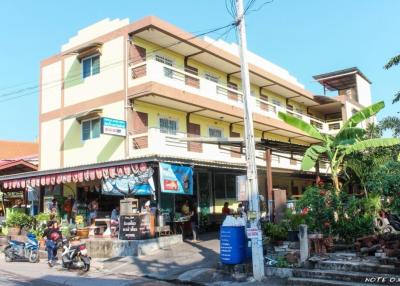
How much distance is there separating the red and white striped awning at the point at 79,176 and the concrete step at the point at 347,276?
7.71 meters

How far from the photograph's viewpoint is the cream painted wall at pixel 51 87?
78.3ft

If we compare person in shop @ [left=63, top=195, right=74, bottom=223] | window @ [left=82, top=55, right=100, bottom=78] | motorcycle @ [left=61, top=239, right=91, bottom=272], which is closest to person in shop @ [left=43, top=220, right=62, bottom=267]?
motorcycle @ [left=61, top=239, right=91, bottom=272]

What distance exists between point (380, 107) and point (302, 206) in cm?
468

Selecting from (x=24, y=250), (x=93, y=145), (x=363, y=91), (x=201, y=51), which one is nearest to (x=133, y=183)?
(x=24, y=250)

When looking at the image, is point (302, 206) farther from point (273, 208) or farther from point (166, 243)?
point (166, 243)

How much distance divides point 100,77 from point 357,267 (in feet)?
50.3

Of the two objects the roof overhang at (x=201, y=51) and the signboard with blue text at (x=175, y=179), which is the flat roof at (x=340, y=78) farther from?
the signboard with blue text at (x=175, y=179)

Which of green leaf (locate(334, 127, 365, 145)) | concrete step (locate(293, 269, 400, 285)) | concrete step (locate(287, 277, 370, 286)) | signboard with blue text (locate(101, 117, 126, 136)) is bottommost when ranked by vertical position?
concrete step (locate(287, 277, 370, 286))

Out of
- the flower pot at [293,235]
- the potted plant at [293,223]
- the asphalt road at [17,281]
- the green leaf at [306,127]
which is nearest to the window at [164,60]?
the green leaf at [306,127]

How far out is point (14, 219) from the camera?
20422mm

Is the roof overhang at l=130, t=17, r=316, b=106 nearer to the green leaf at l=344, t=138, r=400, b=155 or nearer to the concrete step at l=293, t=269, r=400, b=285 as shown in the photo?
Answer: the green leaf at l=344, t=138, r=400, b=155

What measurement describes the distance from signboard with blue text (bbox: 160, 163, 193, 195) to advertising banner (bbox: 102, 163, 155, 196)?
1.76 feet

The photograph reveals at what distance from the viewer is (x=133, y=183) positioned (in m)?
17.8

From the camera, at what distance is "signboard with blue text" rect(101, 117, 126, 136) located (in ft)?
61.0
